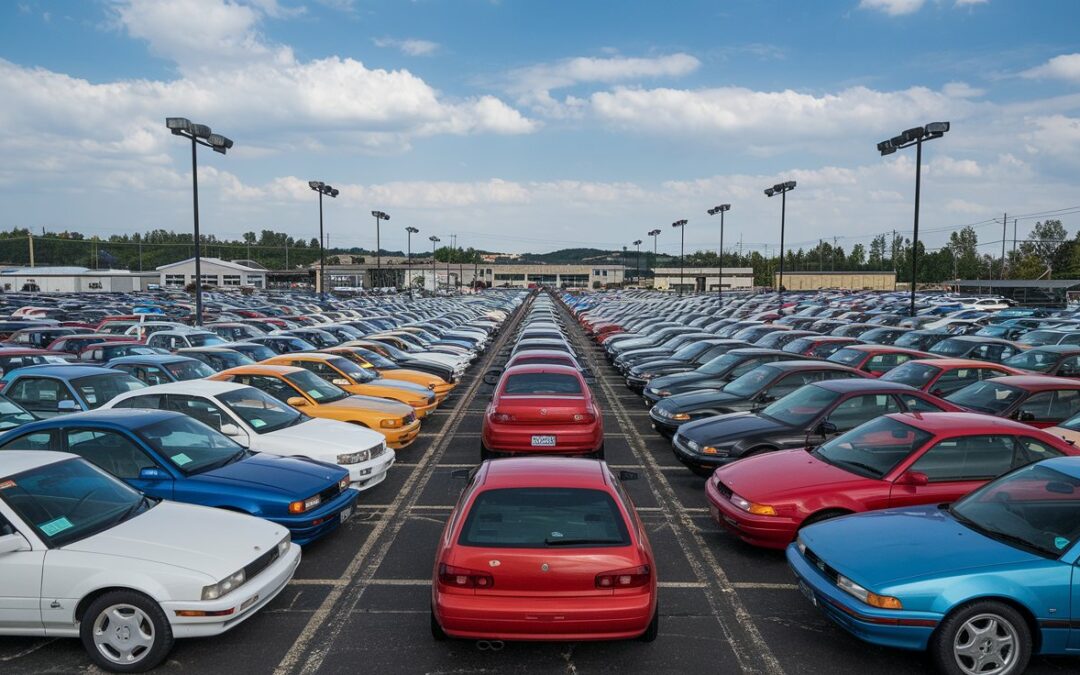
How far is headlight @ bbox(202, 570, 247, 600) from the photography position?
4.86 meters

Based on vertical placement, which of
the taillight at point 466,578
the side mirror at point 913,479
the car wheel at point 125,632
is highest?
the side mirror at point 913,479

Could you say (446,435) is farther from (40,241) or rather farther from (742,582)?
(40,241)

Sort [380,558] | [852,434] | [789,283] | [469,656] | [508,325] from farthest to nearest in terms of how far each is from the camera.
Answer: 1. [789,283]
2. [508,325]
3. [852,434]
4. [380,558]
5. [469,656]

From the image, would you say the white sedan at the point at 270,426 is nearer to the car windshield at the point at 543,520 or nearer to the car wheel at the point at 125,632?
the car wheel at the point at 125,632

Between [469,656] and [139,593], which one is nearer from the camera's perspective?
[139,593]

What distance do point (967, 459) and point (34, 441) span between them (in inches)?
353

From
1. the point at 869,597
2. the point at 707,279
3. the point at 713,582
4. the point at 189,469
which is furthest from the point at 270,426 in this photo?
the point at 707,279

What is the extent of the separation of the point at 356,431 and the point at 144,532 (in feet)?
13.1

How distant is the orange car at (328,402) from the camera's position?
34.6 ft

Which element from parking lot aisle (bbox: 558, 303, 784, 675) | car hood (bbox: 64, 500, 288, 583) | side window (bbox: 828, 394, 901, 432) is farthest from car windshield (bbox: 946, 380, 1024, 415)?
car hood (bbox: 64, 500, 288, 583)

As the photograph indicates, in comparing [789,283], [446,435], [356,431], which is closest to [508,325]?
[446,435]

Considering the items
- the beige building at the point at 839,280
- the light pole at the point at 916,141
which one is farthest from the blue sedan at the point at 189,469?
the beige building at the point at 839,280

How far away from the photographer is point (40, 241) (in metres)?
154

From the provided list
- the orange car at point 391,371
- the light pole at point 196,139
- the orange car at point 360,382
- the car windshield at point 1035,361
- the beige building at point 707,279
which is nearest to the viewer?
the orange car at point 360,382
